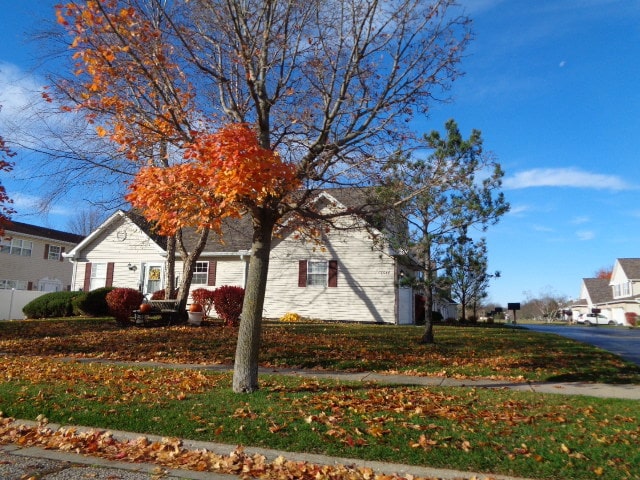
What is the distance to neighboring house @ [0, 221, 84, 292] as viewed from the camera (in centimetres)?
3228

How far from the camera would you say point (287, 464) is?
4730 mm

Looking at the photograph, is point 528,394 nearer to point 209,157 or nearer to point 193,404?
point 193,404

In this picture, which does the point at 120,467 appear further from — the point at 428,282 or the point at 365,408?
the point at 428,282

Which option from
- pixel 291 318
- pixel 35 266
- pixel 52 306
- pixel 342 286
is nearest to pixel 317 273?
pixel 342 286

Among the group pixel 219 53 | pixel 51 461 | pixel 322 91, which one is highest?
pixel 219 53

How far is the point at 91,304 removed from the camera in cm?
2081

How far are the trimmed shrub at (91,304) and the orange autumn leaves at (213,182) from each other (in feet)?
50.8

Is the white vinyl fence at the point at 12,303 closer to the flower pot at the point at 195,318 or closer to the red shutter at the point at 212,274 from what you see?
the red shutter at the point at 212,274

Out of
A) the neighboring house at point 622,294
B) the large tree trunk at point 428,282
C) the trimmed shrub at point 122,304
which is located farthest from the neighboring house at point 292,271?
the neighboring house at point 622,294

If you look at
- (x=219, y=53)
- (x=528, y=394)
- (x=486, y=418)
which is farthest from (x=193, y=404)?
(x=219, y=53)

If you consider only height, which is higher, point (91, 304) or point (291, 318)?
point (91, 304)

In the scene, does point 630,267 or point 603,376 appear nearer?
point 603,376

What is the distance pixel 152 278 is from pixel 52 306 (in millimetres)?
4975

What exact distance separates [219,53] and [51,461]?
6.73m
